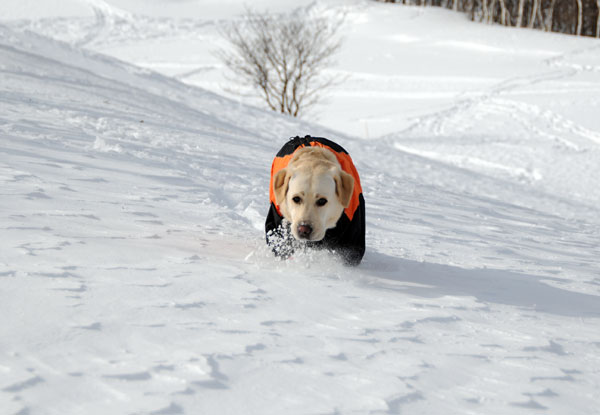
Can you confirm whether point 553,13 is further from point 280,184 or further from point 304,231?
point 304,231

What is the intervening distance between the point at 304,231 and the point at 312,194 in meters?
0.25

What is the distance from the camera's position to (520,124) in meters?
19.1

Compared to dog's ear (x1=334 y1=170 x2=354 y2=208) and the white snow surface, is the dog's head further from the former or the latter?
the white snow surface

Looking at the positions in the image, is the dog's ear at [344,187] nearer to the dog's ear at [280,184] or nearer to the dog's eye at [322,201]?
the dog's eye at [322,201]

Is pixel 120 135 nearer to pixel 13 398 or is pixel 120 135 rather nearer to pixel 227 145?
pixel 227 145

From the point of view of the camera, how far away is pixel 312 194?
3576 millimetres

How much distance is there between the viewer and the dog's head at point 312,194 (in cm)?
353

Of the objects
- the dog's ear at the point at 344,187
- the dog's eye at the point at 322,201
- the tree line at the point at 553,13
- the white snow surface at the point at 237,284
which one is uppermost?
the tree line at the point at 553,13

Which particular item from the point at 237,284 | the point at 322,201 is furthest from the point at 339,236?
the point at 237,284

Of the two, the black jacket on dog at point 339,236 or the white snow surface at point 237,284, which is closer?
the white snow surface at point 237,284

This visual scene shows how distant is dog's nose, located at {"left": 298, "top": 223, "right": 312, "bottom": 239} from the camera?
136 inches

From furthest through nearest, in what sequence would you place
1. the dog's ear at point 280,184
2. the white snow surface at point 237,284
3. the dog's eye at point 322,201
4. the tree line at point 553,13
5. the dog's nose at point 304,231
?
the tree line at point 553,13 < the dog's ear at point 280,184 < the dog's eye at point 322,201 < the dog's nose at point 304,231 < the white snow surface at point 237,284

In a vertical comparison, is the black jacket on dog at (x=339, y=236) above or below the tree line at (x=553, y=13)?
below

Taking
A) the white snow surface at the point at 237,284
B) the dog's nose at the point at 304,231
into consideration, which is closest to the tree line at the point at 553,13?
the white snow surface at the point at 237,284
